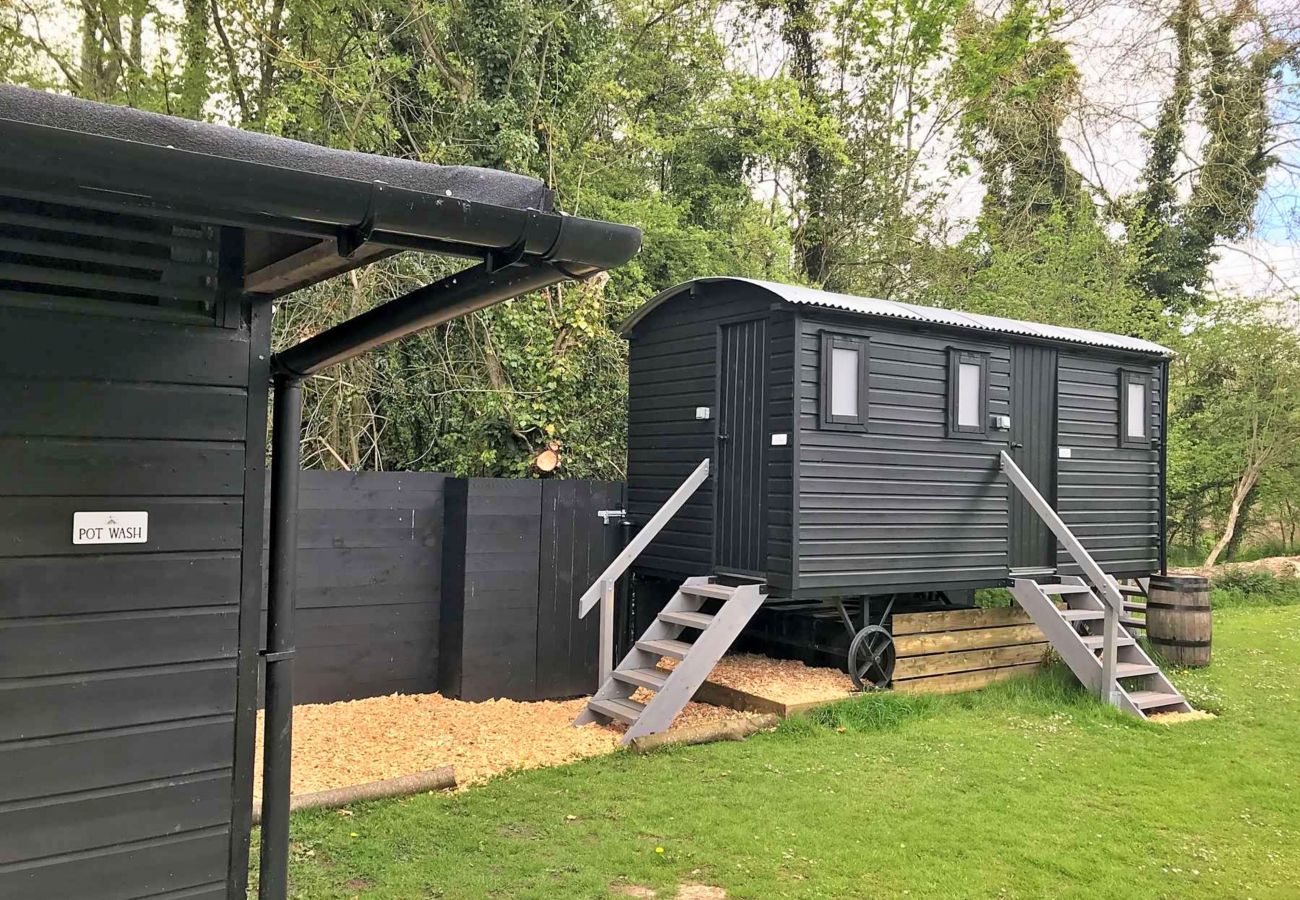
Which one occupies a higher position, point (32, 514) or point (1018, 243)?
point (1018, 243)

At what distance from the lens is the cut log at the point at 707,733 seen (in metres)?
6.00

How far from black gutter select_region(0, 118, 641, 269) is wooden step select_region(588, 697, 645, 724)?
462cm

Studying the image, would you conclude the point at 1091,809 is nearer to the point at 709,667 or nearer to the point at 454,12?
the point at 709,667

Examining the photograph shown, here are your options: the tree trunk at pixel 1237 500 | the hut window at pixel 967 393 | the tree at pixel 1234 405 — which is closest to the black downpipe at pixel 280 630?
the hut window at pixel 967 393

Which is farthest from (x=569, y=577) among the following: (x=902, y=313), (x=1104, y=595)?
(x=1104, y=595)

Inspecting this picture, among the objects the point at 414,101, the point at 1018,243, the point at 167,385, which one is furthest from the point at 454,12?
the point at 1018,243

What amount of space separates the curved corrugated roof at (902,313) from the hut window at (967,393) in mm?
289

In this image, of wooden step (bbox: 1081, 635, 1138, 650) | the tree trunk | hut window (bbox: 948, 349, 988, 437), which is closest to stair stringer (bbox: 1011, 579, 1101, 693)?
wooden step (bbox: 1081, 635, 1138, 650)

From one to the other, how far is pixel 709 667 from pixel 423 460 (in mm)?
4710

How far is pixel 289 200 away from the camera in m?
1.94

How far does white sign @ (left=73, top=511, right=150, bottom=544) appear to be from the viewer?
7.98 ft

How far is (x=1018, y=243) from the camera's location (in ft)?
60.6

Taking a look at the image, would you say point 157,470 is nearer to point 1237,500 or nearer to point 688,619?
point 688,619

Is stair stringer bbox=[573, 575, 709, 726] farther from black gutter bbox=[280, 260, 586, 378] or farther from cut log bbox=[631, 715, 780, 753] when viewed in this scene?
black gutter bbox=[280, 260, 586, 378]
